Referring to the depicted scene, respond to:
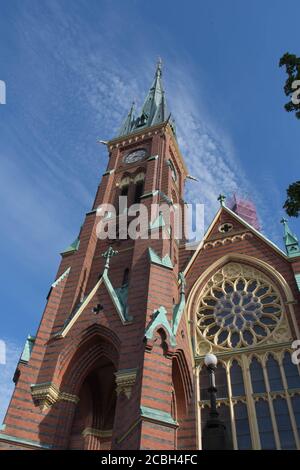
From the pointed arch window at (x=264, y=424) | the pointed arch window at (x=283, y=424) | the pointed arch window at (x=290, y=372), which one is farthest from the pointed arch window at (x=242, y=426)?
the pointed arch window at (x=290, y=372)

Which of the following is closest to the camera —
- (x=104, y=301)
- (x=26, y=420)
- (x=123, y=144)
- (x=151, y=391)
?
(x=151, y=391)

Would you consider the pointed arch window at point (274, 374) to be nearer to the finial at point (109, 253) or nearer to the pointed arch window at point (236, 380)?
the pointed arch window at point (236, 380)

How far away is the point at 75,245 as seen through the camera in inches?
810

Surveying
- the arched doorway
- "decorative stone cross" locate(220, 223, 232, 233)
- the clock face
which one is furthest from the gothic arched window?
the clock face

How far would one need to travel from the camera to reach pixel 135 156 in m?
27.8

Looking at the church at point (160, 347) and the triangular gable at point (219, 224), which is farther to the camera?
the triangular gable at point (219, 224)

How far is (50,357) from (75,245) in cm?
649

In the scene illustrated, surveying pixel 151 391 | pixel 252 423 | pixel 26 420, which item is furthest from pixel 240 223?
pixel 26 420

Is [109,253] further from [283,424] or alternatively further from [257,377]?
[283,424]

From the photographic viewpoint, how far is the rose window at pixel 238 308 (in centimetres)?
1670

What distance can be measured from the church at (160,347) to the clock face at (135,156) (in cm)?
640

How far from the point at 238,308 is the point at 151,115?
2001cm

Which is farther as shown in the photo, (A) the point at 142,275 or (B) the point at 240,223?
(B) the point at 240,223
